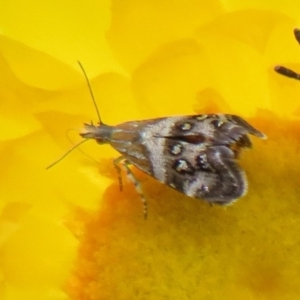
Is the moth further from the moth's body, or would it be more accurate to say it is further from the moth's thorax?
the moth's thorax

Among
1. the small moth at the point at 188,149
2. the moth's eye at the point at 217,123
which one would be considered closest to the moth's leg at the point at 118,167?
the small moth at the point at 188,149

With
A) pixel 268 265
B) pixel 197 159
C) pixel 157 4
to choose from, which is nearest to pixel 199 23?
pixel 157 4

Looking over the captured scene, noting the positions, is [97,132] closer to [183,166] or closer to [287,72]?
[183,166]

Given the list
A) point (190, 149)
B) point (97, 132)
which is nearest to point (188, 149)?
point (190, 149)

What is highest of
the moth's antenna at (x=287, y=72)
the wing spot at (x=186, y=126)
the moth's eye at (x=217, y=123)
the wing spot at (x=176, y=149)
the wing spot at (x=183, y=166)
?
the moth's antenna at (x=287, y=72)

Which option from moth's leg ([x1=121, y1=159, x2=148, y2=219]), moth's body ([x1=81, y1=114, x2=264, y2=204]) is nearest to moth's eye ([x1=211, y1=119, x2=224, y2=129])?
moth's body ([x1=81, y1=114, x2=264, y2=204])

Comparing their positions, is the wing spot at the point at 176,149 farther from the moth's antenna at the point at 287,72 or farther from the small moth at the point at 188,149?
the moth's antenna at the point at 287,72

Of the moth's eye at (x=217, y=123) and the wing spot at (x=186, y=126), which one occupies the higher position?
the moth's eye at (x=217, y=123)
